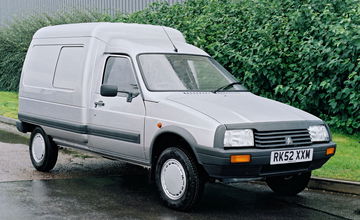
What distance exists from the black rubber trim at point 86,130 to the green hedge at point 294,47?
490cm

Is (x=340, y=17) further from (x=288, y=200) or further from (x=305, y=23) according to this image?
(x=288, y=200)

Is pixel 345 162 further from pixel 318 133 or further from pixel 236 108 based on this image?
pixel 236 108

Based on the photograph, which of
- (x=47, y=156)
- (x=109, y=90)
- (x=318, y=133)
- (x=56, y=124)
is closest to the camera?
(x=318, y=133)

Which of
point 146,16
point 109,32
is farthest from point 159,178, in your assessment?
point 146,16

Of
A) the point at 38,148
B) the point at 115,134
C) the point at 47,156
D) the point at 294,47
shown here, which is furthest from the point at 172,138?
the point at 294,47

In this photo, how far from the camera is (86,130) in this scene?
8047 millimetres

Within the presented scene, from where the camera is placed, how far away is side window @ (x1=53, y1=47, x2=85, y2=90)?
826 cm

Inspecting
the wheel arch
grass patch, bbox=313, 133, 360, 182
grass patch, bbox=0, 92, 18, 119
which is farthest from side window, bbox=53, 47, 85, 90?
grass patch, bbox=0, 92, 18, 119

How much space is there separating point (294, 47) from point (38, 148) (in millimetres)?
5729

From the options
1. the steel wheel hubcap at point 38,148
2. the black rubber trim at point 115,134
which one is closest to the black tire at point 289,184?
the black rubber trim at point 115,134

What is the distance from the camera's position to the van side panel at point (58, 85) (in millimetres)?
8117

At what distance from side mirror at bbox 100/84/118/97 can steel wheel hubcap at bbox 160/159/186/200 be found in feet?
3.59

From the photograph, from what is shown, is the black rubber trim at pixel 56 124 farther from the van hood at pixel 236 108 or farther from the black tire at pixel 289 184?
the black tire at pixel 289 184

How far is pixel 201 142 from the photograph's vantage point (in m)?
6.40
